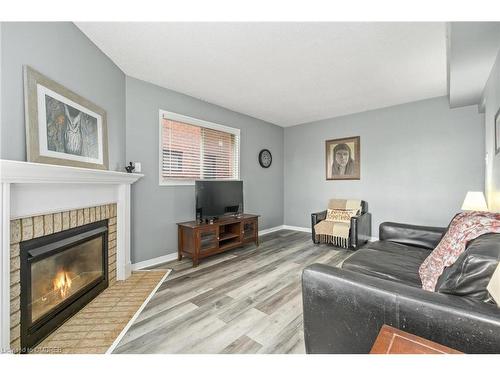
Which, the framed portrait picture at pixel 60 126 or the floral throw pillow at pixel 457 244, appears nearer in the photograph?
the floral throw pillow at pixel 457 244

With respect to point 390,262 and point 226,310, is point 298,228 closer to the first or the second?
point 390,262

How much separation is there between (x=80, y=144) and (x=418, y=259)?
3.20 meters

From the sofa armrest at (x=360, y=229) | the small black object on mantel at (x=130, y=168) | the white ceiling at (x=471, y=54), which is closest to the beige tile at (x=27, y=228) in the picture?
the small black object on mantel at (x=130, y=168)

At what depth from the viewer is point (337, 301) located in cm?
110

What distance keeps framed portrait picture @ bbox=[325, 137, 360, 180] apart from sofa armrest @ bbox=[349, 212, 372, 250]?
2.75 feet

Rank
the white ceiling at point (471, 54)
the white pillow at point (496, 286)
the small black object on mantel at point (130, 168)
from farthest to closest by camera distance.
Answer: the small black object on mantel at point (130, 168) → the white ceiling at point (471, 54) → the white pillow at point (496, 286)

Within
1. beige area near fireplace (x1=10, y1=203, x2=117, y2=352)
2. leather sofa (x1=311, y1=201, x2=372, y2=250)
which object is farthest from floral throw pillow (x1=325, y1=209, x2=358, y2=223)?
beige area near fireplace (x1=10, y1=203, x2=117, y2=352)

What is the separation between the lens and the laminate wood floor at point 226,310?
1.46 m

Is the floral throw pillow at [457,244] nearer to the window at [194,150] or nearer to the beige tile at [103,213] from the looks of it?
the beige tile at [103,213]

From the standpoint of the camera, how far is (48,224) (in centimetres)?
155

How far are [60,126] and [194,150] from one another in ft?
6.00

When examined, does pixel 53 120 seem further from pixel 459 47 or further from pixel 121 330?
pixel 459 47

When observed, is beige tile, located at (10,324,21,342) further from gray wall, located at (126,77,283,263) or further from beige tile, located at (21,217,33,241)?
gray wall, located at (126,77,283,263)

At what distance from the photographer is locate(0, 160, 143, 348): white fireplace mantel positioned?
1179 mm
